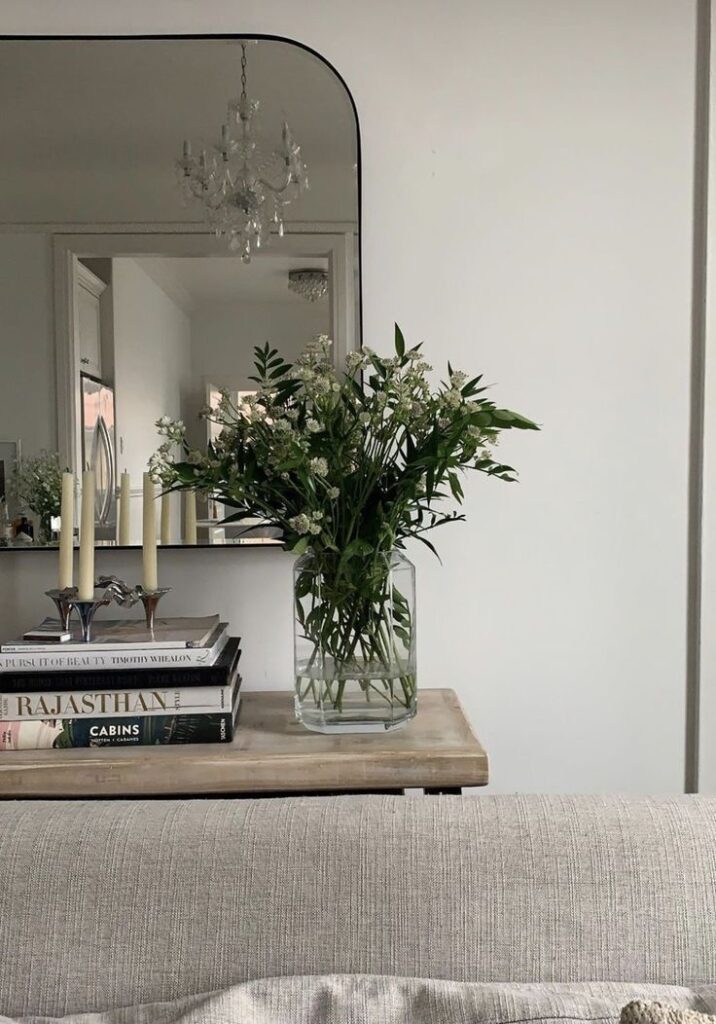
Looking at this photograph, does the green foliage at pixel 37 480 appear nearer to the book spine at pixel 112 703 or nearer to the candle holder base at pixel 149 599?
the candle holder base at pixel 149 599

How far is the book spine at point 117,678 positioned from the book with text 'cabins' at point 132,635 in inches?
1.4

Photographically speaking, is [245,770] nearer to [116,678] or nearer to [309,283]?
[116,678]

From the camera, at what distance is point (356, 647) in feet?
5.06

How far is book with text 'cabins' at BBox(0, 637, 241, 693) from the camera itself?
1.49 metres

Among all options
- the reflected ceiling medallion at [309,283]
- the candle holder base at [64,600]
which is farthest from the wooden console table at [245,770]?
the reflected ceiling medallion at [309,283]

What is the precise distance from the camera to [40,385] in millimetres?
1824

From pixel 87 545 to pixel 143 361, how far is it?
403 millimetres

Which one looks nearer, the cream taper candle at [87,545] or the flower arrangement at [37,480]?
the cream taper candle at [87,545]

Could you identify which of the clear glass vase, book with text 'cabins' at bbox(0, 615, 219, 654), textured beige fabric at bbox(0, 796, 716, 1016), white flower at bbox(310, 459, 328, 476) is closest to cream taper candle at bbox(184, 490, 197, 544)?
book with text 'cabins' at bbox(0, 615, 219, 654)

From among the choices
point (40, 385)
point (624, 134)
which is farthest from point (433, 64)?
point (40, 385)

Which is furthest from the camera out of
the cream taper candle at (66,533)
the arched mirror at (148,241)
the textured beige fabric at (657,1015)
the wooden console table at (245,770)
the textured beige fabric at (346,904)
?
the arched mirror at (148,241)

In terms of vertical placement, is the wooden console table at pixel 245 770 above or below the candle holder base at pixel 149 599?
below

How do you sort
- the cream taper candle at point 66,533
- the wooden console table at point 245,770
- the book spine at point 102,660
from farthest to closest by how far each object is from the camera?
the cream taper candle at point 66,533
the book spine at point 102,660
the wooden console table at point 245,770

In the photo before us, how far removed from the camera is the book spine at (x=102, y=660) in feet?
4.93
